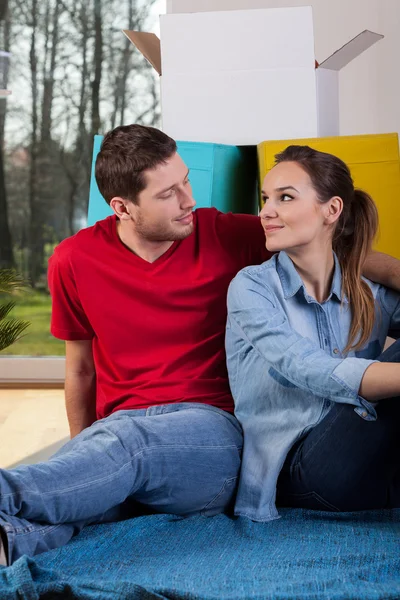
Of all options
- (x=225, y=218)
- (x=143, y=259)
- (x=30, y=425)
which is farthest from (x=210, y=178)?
(x=30, y=425)

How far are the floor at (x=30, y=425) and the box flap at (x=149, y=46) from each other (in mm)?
1504

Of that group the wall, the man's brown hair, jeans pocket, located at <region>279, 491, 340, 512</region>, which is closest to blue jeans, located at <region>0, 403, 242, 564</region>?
jeans pocket, located at <region>279, 491, 340, 512</region>

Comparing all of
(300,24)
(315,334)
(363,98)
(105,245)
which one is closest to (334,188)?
(315,334)

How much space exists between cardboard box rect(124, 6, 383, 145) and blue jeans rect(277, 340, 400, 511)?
91 centimetres

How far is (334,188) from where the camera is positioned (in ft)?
5.75

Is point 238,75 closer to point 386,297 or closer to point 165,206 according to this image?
point 165,206

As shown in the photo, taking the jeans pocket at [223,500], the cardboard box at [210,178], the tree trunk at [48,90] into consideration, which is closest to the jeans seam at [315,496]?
the jeans pocket at [223,500]

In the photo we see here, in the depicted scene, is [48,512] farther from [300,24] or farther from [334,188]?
[300,24]

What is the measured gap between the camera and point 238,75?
2232 millimetres

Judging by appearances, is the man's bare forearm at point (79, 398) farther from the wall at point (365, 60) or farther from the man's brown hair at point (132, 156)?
the wall at point (365, 60)

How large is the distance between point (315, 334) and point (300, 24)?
0.97 m

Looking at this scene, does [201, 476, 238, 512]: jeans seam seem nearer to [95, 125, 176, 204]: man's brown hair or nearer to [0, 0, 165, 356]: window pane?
[95, 125, 176, 204]: man's brown hair

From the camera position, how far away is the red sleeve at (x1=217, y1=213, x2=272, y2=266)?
1880 millimetres

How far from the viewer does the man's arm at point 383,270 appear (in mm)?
1772
